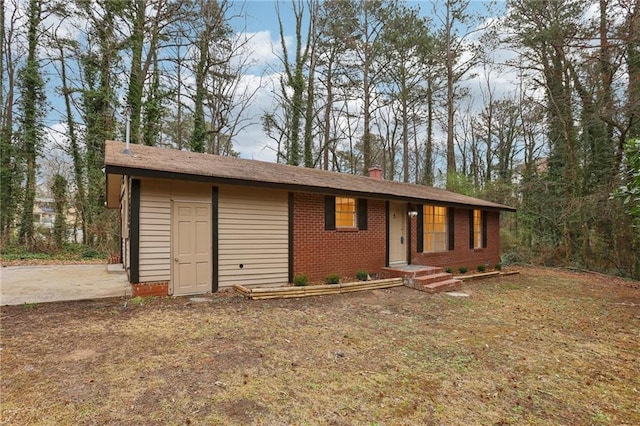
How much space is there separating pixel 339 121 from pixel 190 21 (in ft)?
34.5

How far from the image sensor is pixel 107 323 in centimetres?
459

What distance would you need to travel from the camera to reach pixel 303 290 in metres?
6.93

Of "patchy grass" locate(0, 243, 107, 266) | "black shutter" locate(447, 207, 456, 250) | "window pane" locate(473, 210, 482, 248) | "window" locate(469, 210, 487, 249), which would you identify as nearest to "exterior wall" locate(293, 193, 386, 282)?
"black shutter" locate(447, 207, 456, 250)

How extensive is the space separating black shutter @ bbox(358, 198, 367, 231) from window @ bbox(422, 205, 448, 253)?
2808mm

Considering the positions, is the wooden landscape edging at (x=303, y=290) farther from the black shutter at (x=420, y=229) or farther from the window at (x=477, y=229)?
the window at (x=477, y=229)

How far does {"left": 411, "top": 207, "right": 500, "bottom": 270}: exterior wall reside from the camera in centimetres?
1080

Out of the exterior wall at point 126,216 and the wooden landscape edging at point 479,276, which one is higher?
the exterior wall at point 126,216

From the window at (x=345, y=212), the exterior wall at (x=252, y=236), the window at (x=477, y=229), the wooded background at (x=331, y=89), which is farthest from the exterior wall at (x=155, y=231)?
the window at (x=477, y=229)

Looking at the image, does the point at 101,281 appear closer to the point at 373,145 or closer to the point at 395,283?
the point at 395,283

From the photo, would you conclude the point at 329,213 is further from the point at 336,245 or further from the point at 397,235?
the point at 397,235

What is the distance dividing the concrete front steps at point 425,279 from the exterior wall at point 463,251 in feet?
4.77

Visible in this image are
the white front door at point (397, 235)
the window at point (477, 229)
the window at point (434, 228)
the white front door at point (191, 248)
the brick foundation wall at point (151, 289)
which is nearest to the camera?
the brick foundation wall at point (151, 289)

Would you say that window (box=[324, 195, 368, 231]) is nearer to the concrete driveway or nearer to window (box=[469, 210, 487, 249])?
the concrete driveway

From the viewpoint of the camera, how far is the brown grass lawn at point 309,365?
2656 mm
